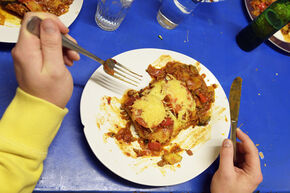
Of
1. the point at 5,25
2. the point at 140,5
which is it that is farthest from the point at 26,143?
the point at 140,5

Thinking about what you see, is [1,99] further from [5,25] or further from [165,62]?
[165,62]

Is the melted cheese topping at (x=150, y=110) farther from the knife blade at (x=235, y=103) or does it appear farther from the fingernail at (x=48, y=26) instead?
the fingernail at (x=48, y=26)

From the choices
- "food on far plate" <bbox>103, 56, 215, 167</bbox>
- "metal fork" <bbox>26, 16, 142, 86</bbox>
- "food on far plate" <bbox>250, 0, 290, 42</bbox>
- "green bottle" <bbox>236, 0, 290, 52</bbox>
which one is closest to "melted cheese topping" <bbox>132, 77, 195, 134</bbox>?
"food on far plate" <bbox>103, 56, 215, 167</bbox>

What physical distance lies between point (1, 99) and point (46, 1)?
601mm

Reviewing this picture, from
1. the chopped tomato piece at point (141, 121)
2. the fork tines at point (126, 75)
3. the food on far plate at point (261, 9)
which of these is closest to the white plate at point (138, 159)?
the fork tines at point (126, 75)

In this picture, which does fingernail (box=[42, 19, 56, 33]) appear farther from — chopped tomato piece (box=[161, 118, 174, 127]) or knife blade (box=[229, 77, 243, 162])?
knife blade (box=[229, 77, 243, 162])

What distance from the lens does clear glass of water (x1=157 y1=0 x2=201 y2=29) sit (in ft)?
4.67

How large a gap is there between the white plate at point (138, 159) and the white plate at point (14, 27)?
0.35 meters

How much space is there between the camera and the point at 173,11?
57.1 inches

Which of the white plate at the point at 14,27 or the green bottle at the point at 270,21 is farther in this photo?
the green bottle at the point at 270,21

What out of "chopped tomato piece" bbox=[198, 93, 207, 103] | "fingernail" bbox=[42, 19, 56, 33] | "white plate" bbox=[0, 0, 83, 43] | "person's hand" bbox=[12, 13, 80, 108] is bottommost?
"white plate" bbox=[0, 0, 83, 43]

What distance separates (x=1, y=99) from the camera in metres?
1.07

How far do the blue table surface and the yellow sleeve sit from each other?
0.22m

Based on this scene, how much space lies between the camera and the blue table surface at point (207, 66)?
41.6 inches
